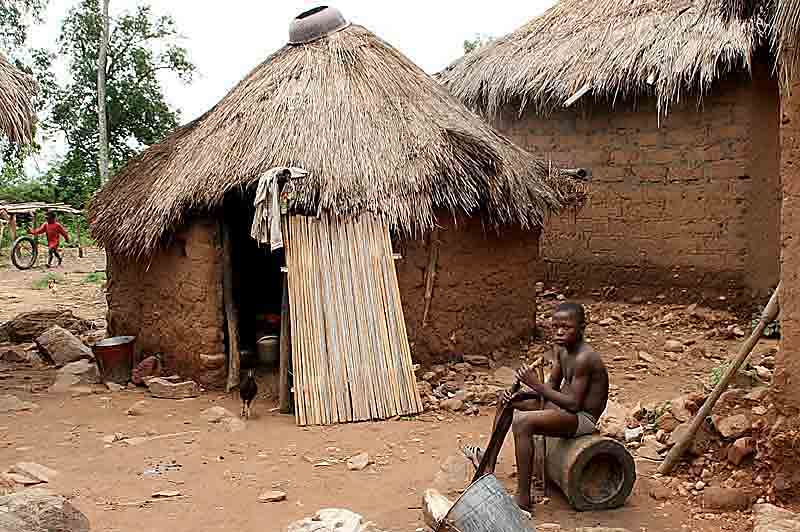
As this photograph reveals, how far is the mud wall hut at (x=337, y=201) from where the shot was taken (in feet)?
23.9

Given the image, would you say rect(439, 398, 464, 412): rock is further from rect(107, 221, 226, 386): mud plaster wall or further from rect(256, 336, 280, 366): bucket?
rect(107, 221, 226, 386): mud plaster wall

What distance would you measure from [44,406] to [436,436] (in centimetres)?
336

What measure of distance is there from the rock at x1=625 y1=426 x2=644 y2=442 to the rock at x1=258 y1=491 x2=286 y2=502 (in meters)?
2.17

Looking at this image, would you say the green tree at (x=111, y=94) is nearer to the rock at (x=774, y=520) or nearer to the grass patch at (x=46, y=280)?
the grass patch at (x=46, y=280)

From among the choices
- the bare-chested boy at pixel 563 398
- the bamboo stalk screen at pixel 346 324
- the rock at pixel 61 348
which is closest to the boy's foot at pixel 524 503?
the bare-chested boy at pixel 563 398

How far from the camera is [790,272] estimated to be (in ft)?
14.1

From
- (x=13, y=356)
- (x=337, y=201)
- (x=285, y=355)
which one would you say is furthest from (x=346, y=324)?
(x=13, y=356)

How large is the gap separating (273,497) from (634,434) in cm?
229

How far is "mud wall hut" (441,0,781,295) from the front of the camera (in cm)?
912

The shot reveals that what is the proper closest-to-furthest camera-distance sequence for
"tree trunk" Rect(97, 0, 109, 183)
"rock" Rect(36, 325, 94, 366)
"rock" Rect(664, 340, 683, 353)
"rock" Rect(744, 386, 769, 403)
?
"rock" Rect(744, 386, 769, 403) → "rock" Rect(664, 340, 683, 353) → "rock" Rect(36, 325, 94, 366) → "tree trunk" Rect(97, 0, 109, 183)

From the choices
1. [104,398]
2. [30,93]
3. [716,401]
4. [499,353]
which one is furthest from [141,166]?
[716,401]

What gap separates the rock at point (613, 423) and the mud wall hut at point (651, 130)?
376cm

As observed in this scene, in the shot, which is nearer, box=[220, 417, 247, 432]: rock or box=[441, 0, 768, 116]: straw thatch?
box=[220, 417, 247, 432]: rock

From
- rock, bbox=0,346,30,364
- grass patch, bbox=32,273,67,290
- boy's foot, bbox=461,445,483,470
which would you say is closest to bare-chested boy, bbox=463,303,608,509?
boy's foot, bbox=461,445,483,470
